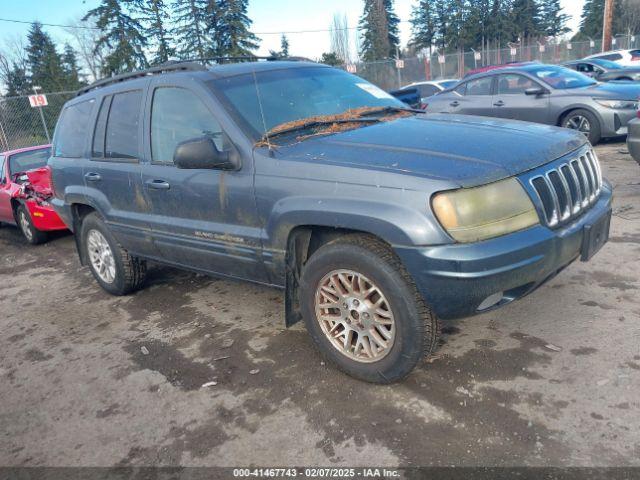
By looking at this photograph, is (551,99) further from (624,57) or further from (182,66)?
(624,57)

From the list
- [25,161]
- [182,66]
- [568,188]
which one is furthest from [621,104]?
[25,161]

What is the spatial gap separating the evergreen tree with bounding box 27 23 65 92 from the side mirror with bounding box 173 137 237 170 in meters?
33.1

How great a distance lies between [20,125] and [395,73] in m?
19.3

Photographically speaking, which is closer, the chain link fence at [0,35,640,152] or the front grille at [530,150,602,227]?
the front grille at [530,150,602,227]

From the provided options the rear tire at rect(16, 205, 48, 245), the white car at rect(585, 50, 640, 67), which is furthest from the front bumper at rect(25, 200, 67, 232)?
the white car at rect(585, 50, 640, 67)

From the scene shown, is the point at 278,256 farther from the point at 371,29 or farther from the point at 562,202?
the point at 371,29

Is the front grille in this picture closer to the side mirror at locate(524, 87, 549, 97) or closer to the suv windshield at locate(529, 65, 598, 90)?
the side mirror at locate(524, 87, 549, 97)

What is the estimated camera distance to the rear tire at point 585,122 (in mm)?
8742

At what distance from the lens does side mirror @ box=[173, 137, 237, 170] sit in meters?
3.12

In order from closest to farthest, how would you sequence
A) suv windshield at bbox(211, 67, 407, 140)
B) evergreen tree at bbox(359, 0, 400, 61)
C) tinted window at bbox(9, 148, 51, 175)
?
1. suv windshield at bbox(211, 67, 407, 140)
2. tinted window at bbox(9, 148, 51, 175)
3. evergreen tree at bbox(359, 0, 400, 61)

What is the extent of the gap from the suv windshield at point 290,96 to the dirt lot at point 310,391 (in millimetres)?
1547

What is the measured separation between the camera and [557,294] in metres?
3.86

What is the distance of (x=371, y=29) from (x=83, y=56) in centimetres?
2750

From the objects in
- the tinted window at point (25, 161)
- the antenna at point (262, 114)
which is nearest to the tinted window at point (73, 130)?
the antenna at point (262, 114)
